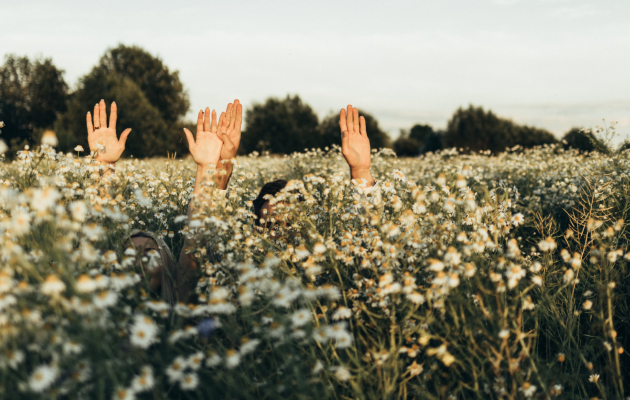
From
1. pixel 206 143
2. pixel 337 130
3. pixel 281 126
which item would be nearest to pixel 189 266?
pixel 206 143

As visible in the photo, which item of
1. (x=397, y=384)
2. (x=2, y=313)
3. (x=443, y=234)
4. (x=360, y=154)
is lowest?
(x=397, y=384)

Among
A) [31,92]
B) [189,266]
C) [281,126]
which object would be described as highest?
[31,92]

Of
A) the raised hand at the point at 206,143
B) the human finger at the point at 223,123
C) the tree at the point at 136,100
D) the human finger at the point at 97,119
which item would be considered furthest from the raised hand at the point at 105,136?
the tree at the point at 136,100

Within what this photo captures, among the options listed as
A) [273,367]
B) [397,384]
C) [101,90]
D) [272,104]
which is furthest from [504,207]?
[272,104]

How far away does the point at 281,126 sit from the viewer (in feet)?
136

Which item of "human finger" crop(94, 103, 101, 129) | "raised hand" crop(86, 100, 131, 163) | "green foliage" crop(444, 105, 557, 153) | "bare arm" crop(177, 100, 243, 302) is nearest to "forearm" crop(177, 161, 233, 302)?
"bare arm" crop(177, 100, 243, 302)

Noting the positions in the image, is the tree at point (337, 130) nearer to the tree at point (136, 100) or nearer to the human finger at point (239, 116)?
the tree at point (136, 100)

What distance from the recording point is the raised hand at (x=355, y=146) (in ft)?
12.3

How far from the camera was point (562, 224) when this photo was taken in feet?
16.1

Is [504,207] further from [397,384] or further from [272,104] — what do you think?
[272,104]

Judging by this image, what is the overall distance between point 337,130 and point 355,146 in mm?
39044

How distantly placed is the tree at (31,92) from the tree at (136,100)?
549 centimetres

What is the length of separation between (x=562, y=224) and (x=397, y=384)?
13.8 feet

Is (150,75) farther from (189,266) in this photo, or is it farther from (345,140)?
(189,266)
